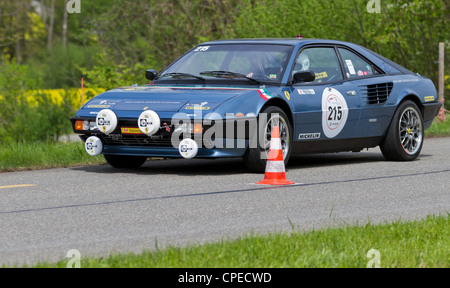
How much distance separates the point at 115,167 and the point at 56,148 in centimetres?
141

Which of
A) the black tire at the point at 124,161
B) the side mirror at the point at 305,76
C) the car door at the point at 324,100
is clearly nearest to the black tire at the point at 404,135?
the car door at the point at 324,100

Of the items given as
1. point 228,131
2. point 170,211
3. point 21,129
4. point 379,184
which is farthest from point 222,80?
point 21,129

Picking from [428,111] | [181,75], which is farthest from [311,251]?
[428,111]

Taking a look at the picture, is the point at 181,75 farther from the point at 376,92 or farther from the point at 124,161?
the point at 376,92

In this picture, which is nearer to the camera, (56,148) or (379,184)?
(379,184)

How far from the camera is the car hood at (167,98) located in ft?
32.4

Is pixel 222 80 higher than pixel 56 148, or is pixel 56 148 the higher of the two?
pixel 222 80

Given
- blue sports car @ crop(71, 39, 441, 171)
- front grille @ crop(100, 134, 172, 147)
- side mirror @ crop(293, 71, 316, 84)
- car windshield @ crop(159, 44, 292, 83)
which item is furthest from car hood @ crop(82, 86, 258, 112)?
side mirror @ crop(293, 71, 316, 84)

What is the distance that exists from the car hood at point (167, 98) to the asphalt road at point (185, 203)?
753 millimetres

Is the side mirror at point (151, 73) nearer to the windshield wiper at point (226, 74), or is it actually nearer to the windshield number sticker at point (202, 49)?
the windshield number sticker at point (202, 49)

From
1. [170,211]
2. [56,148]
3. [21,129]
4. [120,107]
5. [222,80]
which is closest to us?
[170,211]

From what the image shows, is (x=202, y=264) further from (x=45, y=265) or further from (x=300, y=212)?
(x=300, y=212)
